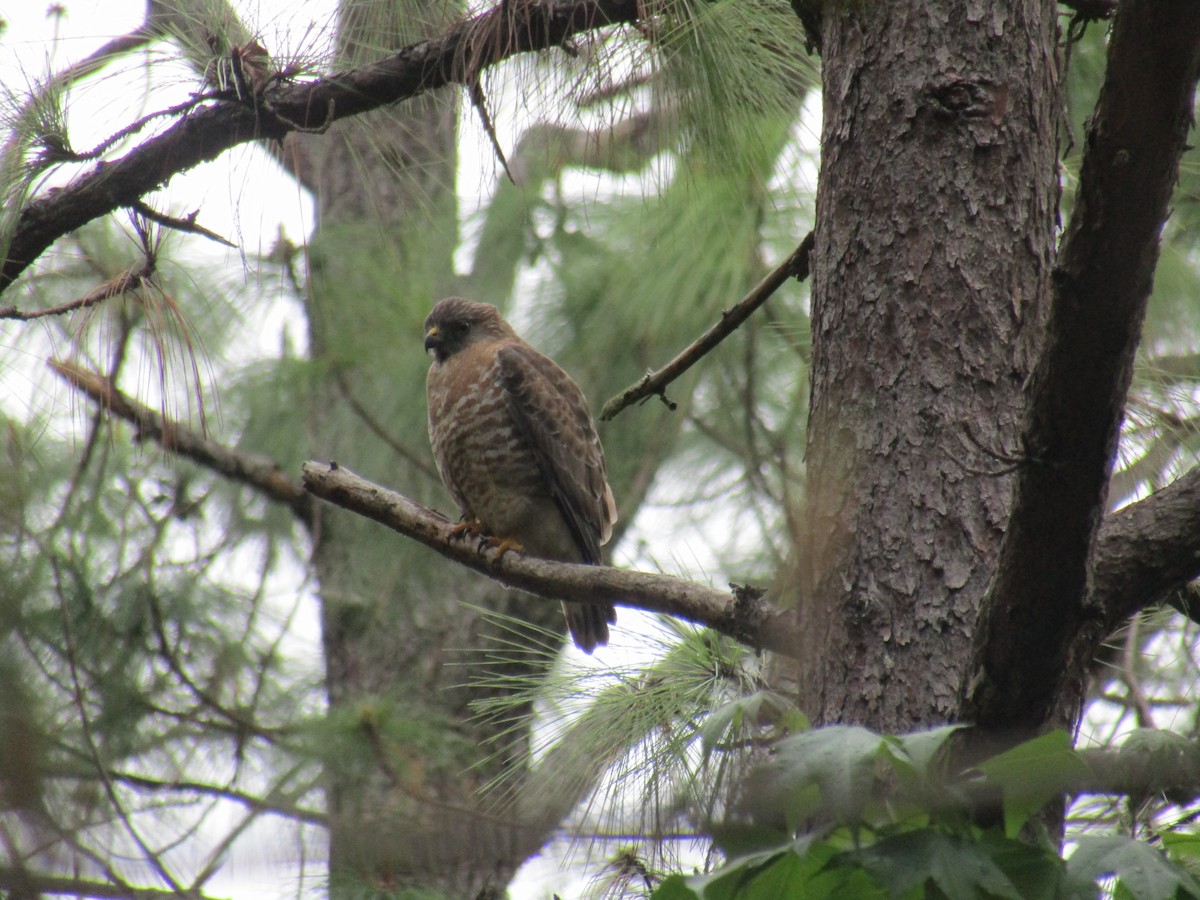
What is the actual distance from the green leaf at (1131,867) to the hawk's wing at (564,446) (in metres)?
3.11

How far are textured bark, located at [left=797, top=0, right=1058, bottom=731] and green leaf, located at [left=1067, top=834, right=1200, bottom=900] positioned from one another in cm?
67

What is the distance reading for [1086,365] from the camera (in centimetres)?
154

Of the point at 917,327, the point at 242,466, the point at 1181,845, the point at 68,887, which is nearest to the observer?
the point at 1181,845

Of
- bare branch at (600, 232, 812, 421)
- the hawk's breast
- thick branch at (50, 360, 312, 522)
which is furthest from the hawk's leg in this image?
thick branch at (50, 360, 312, 522)

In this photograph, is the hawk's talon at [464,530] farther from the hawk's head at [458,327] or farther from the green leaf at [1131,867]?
the green leaf at [1131,867]

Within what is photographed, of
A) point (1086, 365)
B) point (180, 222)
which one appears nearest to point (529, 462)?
point (180, 222)

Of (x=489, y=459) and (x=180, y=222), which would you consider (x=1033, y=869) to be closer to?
(x=180, y=222)

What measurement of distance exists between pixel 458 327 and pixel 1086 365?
364 centimetres

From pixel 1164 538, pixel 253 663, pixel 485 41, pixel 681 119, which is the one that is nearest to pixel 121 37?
pixel 485 41

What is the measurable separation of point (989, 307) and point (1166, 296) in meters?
2.73

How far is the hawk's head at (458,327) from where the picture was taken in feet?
16.2

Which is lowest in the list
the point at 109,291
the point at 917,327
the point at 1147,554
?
the point at 1147,554

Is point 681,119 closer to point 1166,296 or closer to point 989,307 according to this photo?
point 989,307

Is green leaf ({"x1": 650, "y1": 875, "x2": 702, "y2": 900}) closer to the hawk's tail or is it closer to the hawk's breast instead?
the hawk's tail
